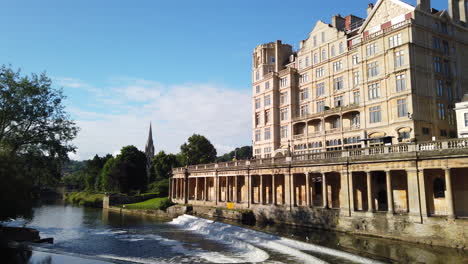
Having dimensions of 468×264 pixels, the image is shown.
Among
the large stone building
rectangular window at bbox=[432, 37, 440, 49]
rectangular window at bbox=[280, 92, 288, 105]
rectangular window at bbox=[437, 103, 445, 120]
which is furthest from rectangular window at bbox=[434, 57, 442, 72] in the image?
rectangular window at bbox=[280, 92, 288, 105]

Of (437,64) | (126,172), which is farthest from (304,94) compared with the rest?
(126,172)

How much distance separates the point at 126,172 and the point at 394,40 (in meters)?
75.5

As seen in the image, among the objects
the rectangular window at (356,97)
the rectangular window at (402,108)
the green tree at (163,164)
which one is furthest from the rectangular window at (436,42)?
the green tree at (163,164)

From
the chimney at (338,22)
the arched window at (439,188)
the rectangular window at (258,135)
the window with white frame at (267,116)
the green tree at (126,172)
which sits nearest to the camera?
the arched window at (439,188)

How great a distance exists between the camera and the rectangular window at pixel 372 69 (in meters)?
48.6

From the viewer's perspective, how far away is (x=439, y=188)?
3262 cm

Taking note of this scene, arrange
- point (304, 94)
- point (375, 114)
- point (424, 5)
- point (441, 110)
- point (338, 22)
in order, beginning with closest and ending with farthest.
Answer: point (441, 110)
point (424, 5)
point (375, 114)
point (338, 22)
point (304, 94)

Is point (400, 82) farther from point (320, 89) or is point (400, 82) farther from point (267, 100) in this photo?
point (267, 100)

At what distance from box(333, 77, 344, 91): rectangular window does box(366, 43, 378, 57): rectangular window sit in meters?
7.66

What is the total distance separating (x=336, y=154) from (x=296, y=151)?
22.8m

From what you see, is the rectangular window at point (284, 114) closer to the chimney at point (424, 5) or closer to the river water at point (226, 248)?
the chimney at point (424, 5)

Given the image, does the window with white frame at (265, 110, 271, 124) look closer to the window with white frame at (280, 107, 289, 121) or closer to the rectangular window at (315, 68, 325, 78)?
the window with white frame at (280, 107, 289, 121)

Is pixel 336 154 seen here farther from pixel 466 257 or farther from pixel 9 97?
pixel 9 97

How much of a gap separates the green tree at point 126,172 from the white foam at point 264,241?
56363 millimetres
